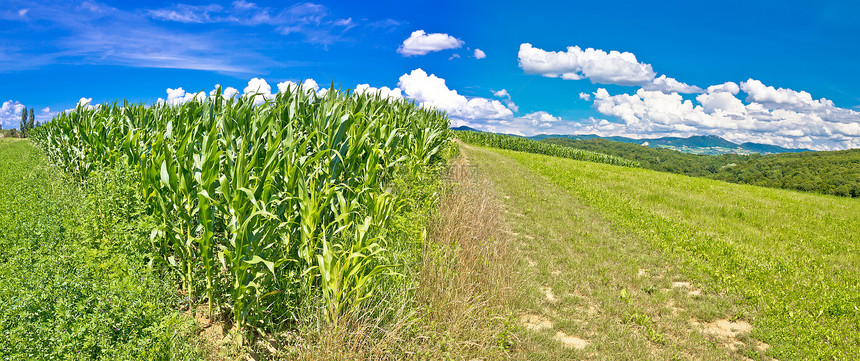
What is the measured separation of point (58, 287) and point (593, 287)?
19.0 ft

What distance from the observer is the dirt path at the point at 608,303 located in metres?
4.17

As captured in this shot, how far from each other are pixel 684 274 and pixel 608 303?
2.14 meters

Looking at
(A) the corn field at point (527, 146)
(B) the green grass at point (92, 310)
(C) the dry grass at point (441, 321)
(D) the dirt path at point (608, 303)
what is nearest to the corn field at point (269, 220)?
(C) the dry grass at point (441, 321)

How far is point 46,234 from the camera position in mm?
5508

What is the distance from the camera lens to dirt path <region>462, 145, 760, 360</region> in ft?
13.7

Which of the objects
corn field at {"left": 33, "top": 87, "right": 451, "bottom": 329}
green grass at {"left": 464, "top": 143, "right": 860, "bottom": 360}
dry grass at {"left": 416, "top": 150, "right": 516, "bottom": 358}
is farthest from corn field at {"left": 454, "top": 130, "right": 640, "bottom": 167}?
corn field at {"left": 33, "top": 87, "right": 451, "bottom": 329}

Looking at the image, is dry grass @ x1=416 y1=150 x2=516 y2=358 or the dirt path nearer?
dry grass @ x1=416 y1=150 x2=516 y2=358

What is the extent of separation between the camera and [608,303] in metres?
5.08

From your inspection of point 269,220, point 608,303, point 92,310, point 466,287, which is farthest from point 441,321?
point 92,310

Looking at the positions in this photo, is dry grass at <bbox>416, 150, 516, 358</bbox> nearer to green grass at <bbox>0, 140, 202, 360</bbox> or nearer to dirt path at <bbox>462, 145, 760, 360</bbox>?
dirt path at <bbox>462, 145, 760, 360</bbox>

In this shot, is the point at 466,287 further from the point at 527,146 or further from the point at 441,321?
the point at 527,146

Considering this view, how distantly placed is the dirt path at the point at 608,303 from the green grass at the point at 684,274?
0.06 feet

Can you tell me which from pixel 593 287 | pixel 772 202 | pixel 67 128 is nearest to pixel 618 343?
pixel 593 287

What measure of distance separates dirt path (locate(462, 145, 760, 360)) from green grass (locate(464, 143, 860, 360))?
18mm
